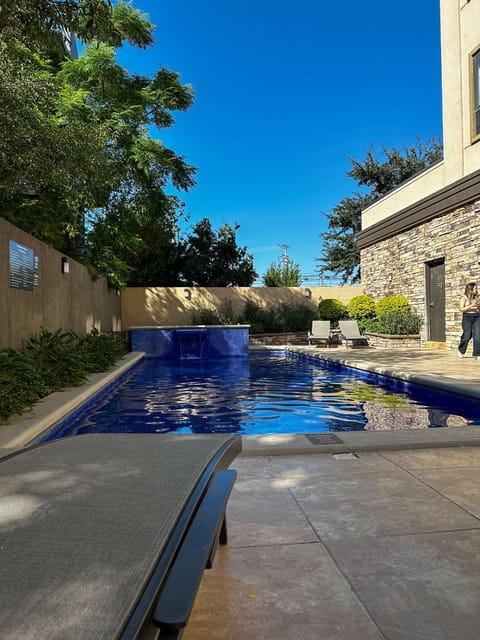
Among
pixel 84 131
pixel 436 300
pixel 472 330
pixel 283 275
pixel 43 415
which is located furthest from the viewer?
pixel 283 275

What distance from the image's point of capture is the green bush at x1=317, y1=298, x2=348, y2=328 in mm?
17672

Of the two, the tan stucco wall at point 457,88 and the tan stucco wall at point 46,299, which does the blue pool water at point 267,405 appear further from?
the tan stucco wall at point 457,88

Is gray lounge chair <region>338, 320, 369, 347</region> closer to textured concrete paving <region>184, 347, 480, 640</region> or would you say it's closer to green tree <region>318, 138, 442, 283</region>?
textured concrete paving <region>184, 347, 480, 640</region>

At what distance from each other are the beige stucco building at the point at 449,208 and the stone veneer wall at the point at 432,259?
0.02 meters

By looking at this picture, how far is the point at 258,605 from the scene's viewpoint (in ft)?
5.47

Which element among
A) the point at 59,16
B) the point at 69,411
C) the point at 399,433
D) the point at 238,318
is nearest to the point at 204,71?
the point at 238,318

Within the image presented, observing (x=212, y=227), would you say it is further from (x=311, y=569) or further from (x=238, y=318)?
(x=311, y=569)

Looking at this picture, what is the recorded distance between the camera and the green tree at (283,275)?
25266 millimetres

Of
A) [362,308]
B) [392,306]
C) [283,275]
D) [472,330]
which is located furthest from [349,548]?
[283,275]

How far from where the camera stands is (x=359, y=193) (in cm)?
2872

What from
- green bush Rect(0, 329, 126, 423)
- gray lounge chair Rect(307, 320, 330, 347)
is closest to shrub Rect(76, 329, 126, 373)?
green bush Rect(0, 329, 126, 423)

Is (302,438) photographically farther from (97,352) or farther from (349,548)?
(97,352)

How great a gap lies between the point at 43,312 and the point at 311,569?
7.25 metres

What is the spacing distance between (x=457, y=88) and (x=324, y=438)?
38.4 feet
